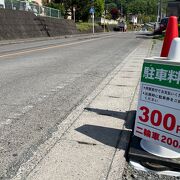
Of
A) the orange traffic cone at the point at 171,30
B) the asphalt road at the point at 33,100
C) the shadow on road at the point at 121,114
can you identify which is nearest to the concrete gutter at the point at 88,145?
the shadow on road at the point at 121,114

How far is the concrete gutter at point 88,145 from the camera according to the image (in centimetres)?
Answer: 305

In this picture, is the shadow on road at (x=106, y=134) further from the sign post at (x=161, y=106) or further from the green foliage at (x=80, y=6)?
the green foliage at (x=80, y=6)

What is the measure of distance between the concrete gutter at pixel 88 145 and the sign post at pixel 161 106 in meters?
0.43

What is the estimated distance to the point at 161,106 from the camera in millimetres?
3260

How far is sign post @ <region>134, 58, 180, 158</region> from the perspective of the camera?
3.14 m

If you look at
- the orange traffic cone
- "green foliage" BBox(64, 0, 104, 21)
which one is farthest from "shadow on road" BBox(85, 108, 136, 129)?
"green foliage" BBox(64, 0, 104, 21)

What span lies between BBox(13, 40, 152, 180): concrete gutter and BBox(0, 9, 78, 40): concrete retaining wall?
834 inches

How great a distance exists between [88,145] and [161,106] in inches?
38.7

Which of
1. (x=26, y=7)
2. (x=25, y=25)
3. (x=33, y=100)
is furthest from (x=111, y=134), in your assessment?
(x=26, y=7)

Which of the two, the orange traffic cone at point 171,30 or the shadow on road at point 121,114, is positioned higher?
the orange traffic cone at point 171,30

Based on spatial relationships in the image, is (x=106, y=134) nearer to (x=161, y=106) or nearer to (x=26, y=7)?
(x=161, y=106)

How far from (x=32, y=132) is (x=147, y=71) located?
1.76m

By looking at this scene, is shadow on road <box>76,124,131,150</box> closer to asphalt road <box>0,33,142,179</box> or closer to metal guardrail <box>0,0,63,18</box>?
asphalt road <box>0,33,142,179</box>

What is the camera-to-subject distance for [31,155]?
11.2ft
